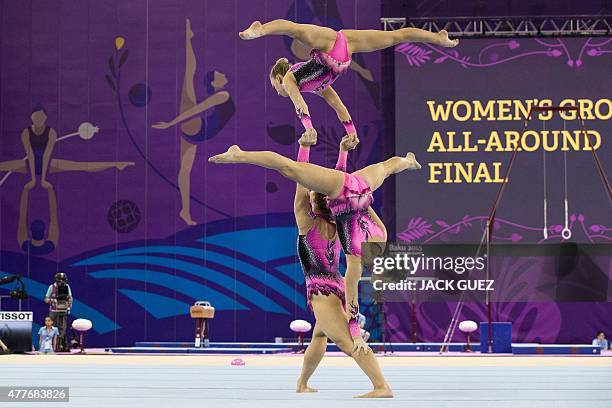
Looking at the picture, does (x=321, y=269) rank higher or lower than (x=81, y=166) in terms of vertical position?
lower

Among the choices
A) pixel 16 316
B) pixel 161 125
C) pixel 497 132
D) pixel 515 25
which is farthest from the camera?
pixel 161 125

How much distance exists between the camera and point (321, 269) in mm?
5785

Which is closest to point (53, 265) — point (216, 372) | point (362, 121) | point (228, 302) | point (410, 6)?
point (228, 302)

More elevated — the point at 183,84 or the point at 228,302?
the point at 183,84

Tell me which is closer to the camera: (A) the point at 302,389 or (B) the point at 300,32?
(B) the point at 300,32

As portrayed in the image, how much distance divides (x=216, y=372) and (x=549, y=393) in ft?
11.1

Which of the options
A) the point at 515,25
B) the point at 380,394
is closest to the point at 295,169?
the point at 380,394

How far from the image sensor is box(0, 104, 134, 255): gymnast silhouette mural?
55.4 ft

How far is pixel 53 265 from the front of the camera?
16.8 meters

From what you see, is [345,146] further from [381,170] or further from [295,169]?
[295,169]

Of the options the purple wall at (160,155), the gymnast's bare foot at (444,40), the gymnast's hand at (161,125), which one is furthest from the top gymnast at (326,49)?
the gymnast's hand at (161,125)

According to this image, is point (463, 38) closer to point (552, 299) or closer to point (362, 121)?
point (362, 121)

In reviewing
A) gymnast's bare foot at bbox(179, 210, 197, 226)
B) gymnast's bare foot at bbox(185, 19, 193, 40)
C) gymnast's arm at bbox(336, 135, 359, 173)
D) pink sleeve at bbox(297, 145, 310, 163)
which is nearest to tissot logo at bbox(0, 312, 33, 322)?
gymnast's bare foot at bbox(179, 210, 197, 226)

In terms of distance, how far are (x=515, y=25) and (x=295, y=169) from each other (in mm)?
11592
